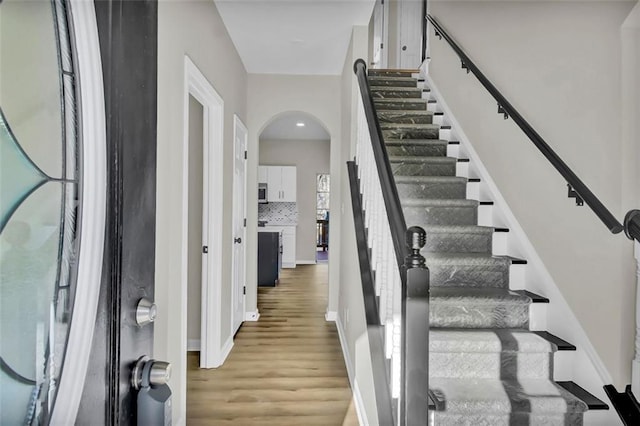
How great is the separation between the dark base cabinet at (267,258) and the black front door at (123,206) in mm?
5569

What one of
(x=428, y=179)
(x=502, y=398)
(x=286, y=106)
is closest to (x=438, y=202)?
(x=428, y=179)

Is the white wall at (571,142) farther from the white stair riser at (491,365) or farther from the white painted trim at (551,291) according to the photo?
the white stair riser at (491,365)

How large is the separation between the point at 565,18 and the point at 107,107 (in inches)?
97.8

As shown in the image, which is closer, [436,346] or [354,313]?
[436,346]

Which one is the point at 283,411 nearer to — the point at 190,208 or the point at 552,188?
the point at 190,208

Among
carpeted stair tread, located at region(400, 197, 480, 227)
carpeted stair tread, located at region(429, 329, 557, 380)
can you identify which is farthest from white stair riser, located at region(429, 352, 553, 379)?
carpeted stair tread, located at region(400, 197, 480, 227)

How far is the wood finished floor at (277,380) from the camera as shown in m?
2.39

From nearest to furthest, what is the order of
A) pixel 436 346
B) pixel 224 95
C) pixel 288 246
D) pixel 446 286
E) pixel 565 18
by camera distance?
pixel 436 346 → pixel 565 18 → pixel 446 286 → pixel 224 95 → pixel 288 246

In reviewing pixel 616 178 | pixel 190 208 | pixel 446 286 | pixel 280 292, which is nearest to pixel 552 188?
pixel 616 178

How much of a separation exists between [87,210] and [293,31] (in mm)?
3288

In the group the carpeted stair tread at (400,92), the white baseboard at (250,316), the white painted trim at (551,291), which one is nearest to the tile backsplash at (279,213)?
the white baseboard at (250,316)

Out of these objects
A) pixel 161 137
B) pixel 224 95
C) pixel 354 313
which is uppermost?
pixel 224 95

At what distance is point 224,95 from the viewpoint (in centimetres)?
324

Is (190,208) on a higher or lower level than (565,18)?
lower
